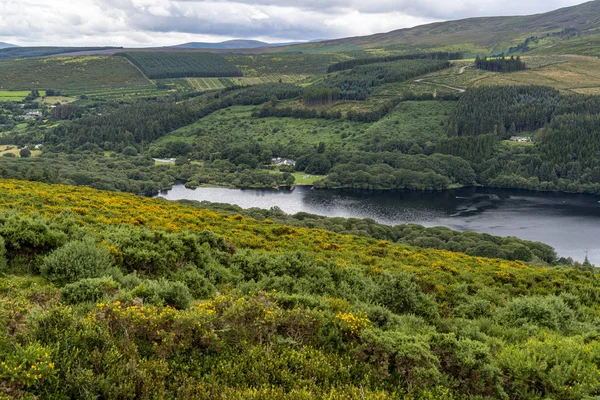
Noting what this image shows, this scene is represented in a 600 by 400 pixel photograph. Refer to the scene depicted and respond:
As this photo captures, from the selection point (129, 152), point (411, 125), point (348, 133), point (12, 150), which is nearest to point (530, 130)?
point (411, 125)

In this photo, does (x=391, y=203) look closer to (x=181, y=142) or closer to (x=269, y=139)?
(x=269, y=139)

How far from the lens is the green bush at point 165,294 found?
36.1ft

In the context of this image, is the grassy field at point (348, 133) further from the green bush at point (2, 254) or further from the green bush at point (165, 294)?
the green bush at point (165, 294)

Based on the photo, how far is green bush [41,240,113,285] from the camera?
495 inches

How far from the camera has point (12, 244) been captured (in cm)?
1409

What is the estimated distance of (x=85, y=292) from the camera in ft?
35.1

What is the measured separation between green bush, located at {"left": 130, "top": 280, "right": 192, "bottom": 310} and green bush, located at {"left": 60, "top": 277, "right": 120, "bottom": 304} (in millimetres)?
827

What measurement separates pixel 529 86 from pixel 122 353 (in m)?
214

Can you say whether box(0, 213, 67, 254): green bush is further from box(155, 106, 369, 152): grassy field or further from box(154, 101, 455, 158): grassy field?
box(155, 106, 369, 152): grassy field

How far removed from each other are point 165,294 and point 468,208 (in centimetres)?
10919

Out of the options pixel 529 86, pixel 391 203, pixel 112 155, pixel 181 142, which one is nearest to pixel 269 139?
pixel 181 142

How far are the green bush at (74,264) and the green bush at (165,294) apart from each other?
232 centimetres

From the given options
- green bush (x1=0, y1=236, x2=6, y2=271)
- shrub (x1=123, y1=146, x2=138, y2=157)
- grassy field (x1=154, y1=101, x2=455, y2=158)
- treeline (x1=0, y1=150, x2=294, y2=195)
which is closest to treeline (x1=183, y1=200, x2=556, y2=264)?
green bush (x1=0, y1=236, x2=6, y2=271)

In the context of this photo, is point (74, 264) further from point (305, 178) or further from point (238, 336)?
point (305, 178)
